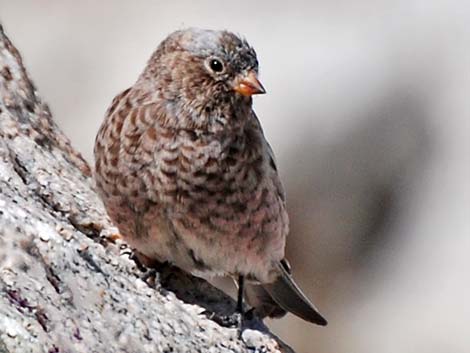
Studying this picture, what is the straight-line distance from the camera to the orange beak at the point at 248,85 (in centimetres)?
535

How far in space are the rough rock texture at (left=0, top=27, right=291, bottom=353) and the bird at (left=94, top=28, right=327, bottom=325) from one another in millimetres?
137

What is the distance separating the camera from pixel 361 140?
31.3ft

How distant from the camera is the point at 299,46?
33.6 feet

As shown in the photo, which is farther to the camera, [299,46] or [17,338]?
[299,46]

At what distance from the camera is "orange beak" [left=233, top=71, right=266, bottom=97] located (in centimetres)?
535

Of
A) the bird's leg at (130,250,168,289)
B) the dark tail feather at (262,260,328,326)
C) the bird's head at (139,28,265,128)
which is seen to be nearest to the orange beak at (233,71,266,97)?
the bird's head at (139,28,265,128)

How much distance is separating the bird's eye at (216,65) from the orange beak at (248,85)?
81 millimetres

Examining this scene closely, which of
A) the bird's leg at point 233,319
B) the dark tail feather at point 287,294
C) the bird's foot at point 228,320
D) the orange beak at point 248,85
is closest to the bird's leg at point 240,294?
the bird's leg at point 233,319

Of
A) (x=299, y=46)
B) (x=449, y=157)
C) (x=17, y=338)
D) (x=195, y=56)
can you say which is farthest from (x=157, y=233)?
(x=299, y=46)

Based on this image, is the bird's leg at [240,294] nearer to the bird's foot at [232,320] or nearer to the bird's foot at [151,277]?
the bird's foot at [232,320]

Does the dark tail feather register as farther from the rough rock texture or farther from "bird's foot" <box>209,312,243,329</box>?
Result: "bird's foot" <box>209,312,243,329</box>

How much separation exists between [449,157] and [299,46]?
146cm

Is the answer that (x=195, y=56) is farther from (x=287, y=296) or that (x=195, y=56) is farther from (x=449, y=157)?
(x=449, y=157)

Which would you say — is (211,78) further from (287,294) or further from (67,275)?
(67,275)
